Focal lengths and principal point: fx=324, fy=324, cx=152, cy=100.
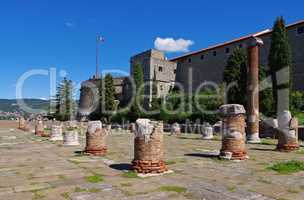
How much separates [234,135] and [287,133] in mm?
3551

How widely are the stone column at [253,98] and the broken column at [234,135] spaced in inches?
274

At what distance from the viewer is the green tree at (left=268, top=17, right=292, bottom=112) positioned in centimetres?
3130

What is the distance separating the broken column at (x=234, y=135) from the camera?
9.57m

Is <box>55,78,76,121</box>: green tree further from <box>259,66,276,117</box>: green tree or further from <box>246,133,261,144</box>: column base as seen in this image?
<box>246,133,261,144</box>: column base

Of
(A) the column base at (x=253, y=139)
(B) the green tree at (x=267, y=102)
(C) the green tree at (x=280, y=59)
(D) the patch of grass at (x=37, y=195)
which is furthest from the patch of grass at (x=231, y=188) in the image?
(C) the green tree at (x=280, y=59)

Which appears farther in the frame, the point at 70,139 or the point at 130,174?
the point at 70,139

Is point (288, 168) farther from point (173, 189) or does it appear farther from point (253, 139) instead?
point (253, 139)

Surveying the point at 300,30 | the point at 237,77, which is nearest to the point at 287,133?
the point at 237,77

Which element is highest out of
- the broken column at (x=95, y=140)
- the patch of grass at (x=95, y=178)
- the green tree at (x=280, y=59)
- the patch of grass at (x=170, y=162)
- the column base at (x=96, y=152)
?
the green tree at (x=280, y=59)

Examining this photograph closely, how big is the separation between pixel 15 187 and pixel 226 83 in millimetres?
31991

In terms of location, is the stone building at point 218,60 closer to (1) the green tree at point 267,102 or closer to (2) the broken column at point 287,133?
(1) the green tree at point 267,102

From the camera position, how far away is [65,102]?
197 feet

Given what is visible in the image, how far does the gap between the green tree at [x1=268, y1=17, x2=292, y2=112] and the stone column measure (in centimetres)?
1500

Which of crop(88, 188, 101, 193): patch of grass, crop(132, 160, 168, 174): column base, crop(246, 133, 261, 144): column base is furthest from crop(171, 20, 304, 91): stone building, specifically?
crop(88, 188, 101, 193): patch of grass
